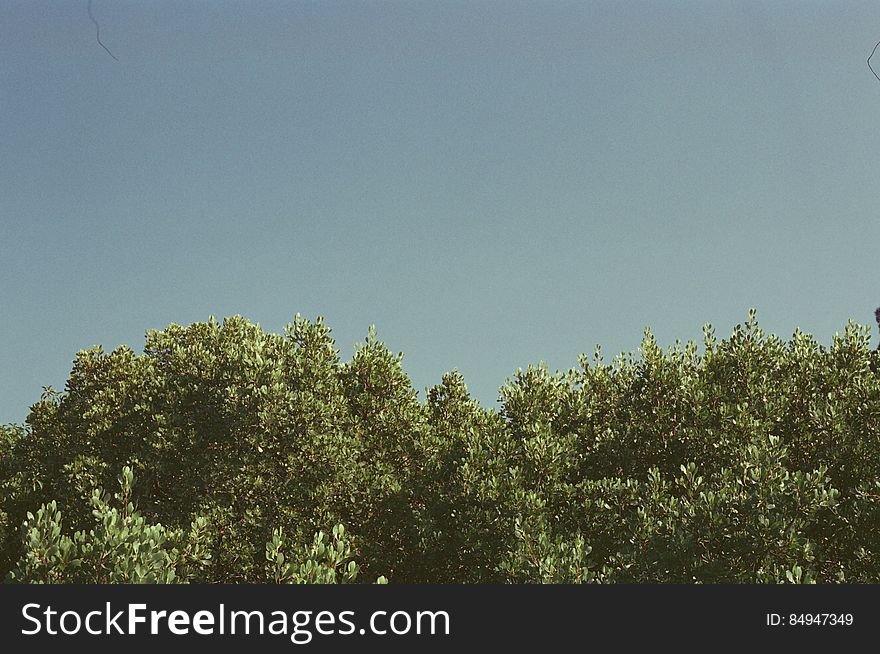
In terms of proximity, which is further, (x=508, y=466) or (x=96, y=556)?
(x=508, y=466)

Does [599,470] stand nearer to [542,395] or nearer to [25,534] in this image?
[542,395]

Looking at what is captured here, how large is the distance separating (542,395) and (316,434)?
6.54 m

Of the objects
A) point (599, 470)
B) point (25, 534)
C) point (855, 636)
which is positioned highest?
point (599, 470)

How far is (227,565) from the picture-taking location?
2012 centimetres

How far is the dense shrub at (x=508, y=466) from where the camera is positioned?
611 inches

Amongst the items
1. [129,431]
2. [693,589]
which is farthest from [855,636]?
[129,431]

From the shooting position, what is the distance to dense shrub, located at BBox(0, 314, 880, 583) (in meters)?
15.5

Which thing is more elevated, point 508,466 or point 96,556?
point 508,466

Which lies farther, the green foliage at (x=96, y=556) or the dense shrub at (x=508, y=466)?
the dense shrub at (x=508, y=466)

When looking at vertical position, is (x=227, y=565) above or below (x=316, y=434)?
below

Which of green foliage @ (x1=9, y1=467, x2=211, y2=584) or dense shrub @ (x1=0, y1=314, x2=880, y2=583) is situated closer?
green foliage @ (x1=9, y1=467, x2=211, y2=584)

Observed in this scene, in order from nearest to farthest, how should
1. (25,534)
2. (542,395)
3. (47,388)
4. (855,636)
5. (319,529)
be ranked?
(855,636), (25,534), (319,529), (542,395), (47,388)

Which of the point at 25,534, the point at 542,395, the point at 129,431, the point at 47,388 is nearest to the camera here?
the point at 25,534

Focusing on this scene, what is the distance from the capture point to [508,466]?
62.9 ft
